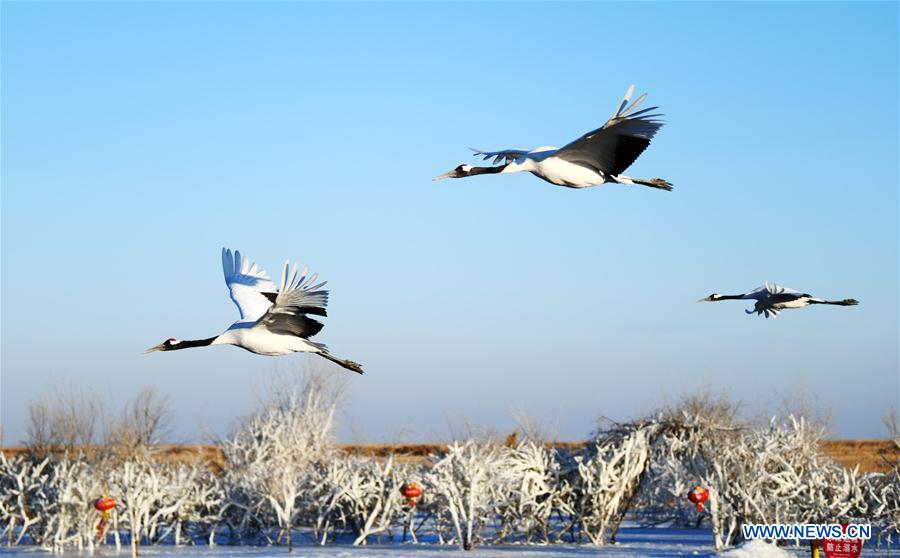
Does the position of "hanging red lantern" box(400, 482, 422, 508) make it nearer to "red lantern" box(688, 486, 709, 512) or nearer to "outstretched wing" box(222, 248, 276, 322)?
"red lantern" box(688, 486, 709, 512)

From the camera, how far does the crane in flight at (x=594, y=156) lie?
12.1 m

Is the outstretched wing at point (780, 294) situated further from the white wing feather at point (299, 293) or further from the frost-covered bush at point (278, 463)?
the frost-covered bush at point (278, 463)

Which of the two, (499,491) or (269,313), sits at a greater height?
(269,313)

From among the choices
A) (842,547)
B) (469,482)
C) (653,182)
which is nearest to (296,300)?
(653,182)

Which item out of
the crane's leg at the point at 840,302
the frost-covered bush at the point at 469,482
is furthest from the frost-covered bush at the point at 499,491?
the crane's leg at the point at 840,302

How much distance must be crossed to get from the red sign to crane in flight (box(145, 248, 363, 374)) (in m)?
7.36

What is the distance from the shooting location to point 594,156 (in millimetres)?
12859

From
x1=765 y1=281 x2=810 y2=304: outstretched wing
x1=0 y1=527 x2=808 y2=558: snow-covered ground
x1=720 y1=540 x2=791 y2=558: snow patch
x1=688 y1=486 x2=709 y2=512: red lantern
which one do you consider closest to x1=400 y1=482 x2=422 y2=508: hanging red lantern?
x1=0 y1=527 x2=808 y2=558: snow-covered ground

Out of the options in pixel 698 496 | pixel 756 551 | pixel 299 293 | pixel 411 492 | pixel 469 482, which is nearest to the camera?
pixel 299 293

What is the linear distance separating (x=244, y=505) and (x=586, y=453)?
24.3ft

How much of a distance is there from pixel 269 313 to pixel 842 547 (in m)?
9.58

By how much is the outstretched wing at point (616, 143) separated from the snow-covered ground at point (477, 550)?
34.2 feet

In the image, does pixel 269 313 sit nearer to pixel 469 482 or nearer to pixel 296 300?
pixel 296 300

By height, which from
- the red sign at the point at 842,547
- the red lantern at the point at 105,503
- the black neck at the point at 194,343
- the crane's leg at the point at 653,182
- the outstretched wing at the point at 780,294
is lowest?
the red sign at the point at 842,547
